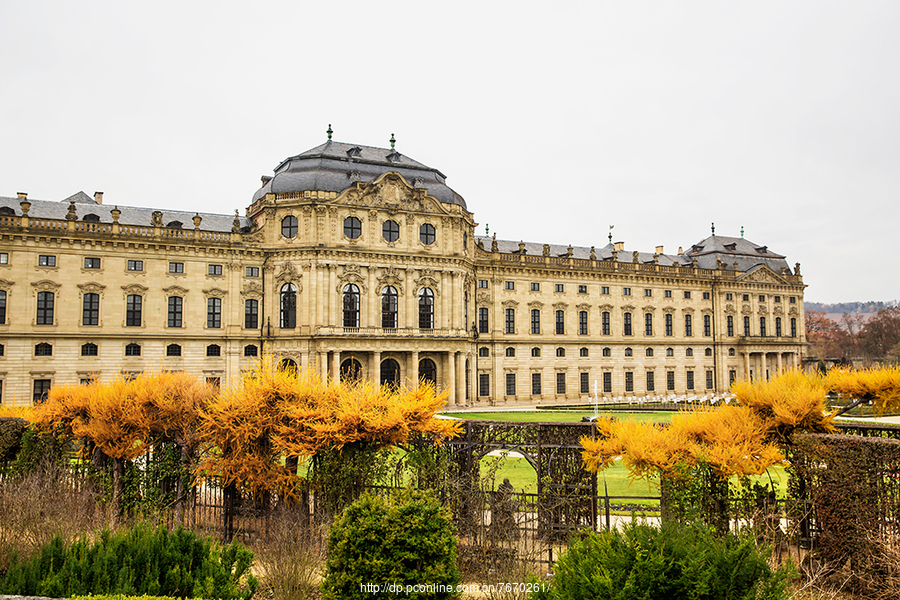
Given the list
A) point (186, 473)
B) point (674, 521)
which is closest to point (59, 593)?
point (186, 473)

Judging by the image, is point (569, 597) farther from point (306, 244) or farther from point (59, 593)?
point (306, 244)

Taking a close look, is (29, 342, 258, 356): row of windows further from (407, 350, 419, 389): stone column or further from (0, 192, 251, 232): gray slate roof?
(407, 350, 419, 389): stone column

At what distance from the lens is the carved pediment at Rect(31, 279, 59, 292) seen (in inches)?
1649

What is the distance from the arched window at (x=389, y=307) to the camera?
1922 inches

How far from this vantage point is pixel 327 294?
153 ft

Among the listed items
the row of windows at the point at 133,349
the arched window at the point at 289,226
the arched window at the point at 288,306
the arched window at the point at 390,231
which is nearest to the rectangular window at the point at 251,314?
the row of windows at the point at 133,349

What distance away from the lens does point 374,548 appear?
1040cm

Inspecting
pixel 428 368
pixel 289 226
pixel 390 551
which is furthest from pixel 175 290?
pixel 390 551

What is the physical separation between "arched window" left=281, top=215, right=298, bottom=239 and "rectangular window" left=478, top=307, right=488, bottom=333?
17.6 m

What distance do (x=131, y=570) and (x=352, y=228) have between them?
130ft

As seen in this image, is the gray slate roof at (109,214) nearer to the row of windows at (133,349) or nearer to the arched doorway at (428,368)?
the row of windows at (133,349)

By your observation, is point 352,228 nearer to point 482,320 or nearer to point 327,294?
point 327,294

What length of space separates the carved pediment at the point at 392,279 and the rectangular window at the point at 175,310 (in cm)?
1465

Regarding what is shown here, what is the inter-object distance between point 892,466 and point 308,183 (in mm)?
41963
